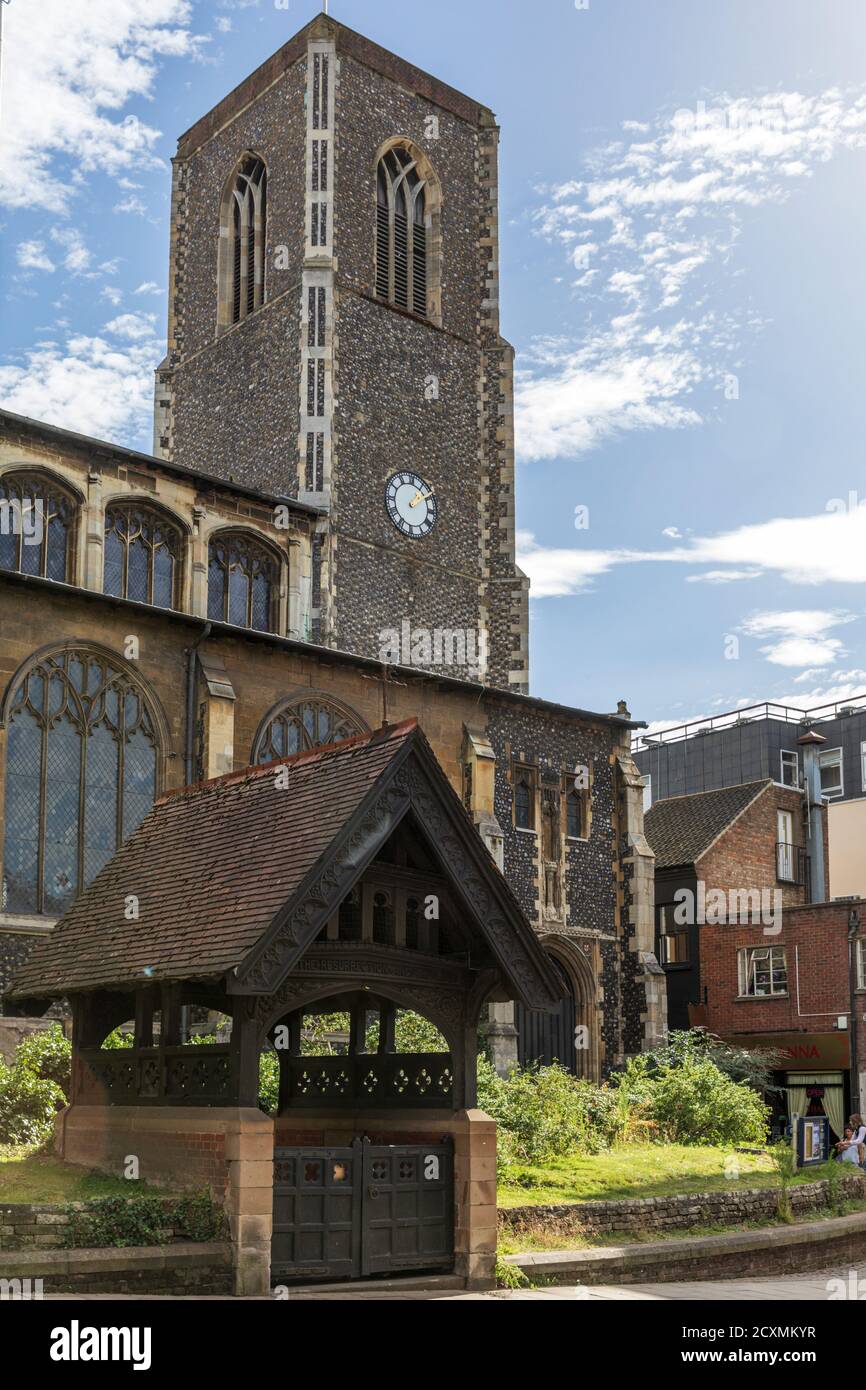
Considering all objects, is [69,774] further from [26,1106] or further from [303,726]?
[26,1106]

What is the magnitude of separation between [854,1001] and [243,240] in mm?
27056

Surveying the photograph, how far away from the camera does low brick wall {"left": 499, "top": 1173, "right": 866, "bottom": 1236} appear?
1642 centimetres

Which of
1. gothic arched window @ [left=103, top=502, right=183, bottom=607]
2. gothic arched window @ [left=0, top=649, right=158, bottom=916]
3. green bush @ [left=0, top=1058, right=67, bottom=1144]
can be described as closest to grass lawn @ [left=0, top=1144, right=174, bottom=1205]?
green bush @ [left=0, top=1058, right=67, bottom=1144]

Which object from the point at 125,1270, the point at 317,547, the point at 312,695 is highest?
the point at 317,547

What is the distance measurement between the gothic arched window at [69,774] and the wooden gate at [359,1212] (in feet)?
39.9

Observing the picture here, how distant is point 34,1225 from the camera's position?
12.0 meters

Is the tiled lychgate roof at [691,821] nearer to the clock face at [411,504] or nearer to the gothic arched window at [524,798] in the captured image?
the gothic arched window at [524,798]

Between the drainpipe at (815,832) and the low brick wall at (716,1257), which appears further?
the drainpipe at (815,832)

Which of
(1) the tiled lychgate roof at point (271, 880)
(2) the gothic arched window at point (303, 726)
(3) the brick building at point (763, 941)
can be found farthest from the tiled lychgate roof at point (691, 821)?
(1) the tiled lychgate roof at point (271, 880)

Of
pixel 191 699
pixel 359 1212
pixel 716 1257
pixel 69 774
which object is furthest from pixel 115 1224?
pixel 191 699

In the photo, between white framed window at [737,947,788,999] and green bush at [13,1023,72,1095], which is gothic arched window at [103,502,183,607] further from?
white framed window at [737,947,788,999]

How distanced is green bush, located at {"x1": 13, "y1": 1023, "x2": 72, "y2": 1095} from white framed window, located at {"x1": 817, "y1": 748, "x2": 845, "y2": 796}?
55239 mm

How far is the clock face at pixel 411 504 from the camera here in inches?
1606
